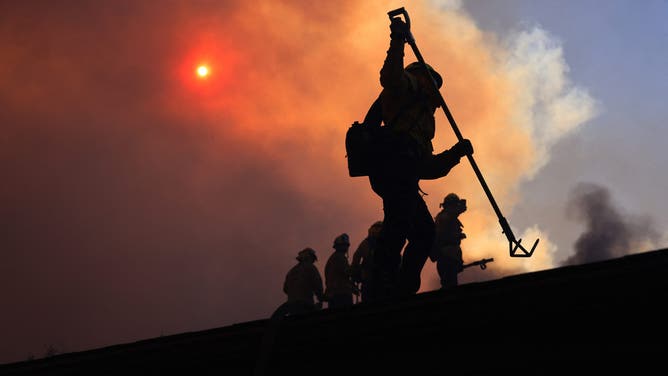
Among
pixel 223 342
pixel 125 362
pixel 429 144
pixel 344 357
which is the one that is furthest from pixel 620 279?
pixel 429 144

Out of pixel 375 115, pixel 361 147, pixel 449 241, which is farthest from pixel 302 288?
pixel 361 147

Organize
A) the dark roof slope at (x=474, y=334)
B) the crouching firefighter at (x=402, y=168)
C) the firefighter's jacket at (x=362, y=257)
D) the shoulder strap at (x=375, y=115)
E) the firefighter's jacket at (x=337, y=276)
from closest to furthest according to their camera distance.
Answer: the dark roof slope at (x=474, y=334) → the crouching firefighter at (x=402, y=168) → the shoulder strap at (x=375, y=115) → the firefighter's jacket at (x=362, y=257) → the firefighter's jacket at (x=337, y=276)

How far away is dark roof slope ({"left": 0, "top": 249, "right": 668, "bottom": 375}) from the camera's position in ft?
8.18

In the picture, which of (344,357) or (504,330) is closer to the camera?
(504,330)

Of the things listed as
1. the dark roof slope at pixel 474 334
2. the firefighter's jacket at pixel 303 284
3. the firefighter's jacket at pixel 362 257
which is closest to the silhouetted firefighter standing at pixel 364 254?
the firefighter's jacket at pixel 362 257

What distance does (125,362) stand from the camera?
11.0 ft

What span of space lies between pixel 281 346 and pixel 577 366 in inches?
49.5

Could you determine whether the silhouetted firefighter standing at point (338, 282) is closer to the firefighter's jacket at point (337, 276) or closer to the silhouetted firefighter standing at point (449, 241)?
the firefighter's jacket at point (337, 276)

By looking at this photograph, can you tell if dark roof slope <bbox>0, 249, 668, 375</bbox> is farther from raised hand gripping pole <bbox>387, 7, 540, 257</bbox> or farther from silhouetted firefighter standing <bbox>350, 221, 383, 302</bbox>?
silhouetted firefighter standing <bbox>350, 221, 383, 302</bbox>

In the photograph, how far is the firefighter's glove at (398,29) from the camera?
5531mm

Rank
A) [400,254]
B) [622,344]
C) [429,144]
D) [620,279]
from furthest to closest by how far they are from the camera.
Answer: [429,144]
[400,254]
[620,279]
[622,344]

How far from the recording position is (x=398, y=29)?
5578 mm

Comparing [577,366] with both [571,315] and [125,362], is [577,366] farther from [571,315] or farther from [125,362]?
[125,362]

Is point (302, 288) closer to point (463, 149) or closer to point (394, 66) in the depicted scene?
point (463, 149)
